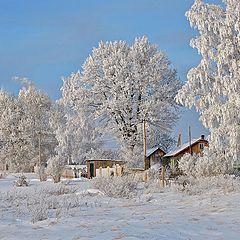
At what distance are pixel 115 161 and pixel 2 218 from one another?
31.8 m

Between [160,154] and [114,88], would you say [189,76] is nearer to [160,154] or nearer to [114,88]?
[114,88]

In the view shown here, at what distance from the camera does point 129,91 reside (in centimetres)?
4103

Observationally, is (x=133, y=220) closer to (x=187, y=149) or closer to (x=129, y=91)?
(x=129, y=91)

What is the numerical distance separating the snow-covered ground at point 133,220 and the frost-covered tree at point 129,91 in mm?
24321

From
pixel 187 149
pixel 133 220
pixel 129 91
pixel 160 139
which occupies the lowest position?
pixel 133 220

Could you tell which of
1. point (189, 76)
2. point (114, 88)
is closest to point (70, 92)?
point (114, 88)

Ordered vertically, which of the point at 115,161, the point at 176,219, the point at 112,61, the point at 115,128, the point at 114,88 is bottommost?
the point at 176,219

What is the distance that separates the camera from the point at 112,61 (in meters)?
42.0

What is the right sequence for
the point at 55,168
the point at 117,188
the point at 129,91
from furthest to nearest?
the point at 129,91
the point at 55,168
the point at 117,188

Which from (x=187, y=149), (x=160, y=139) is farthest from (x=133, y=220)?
(x=160, y=139)

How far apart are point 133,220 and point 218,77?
37.0ft

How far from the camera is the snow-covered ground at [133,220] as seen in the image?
914cm

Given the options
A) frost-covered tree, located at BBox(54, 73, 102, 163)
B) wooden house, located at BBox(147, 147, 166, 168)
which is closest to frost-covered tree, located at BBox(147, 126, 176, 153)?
wooden house, located at BBox(147, 147, 166, 168)

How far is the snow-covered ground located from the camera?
360 inches
